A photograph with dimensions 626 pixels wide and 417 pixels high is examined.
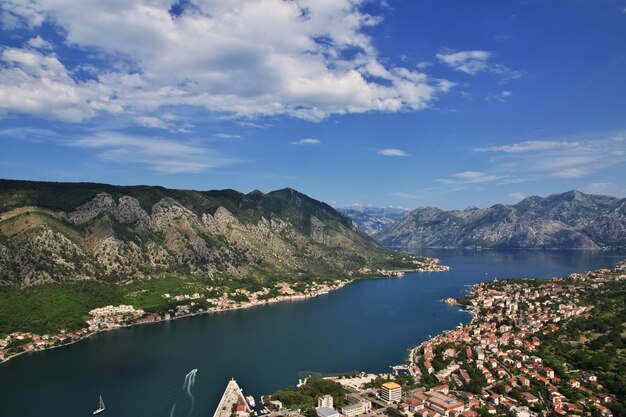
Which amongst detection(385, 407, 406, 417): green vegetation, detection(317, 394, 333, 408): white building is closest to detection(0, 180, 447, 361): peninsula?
detection(317, 394, 333, 408): white building

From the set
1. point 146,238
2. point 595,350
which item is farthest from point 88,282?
point 595,350

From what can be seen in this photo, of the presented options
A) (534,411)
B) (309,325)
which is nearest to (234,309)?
(309,325)

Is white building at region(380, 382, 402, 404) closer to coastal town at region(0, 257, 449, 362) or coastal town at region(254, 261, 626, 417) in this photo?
coastal town at region(254, 261, 626, 417)

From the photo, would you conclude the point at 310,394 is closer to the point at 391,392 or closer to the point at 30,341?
the point at 391,392

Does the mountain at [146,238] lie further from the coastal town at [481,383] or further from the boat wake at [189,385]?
the coastal town at [481,383]

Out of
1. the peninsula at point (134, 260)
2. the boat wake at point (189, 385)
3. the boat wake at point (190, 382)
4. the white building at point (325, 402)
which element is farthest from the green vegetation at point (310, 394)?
the peninsula at point (134, 260)

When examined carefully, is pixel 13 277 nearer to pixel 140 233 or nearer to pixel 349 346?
pixel 140 233
